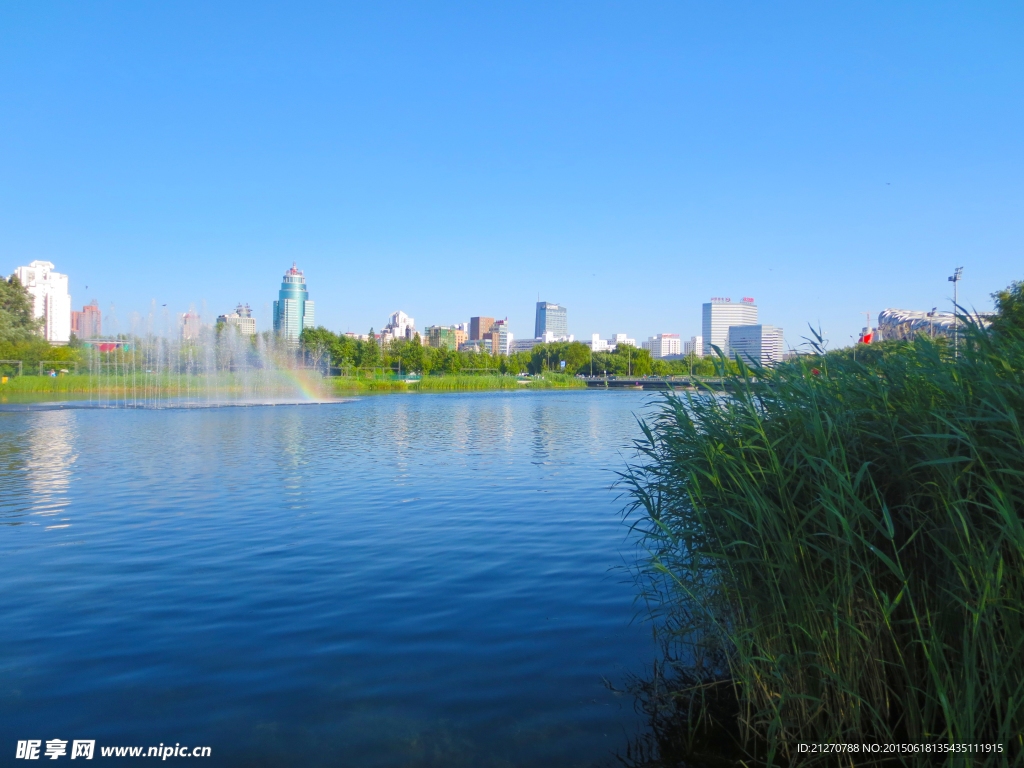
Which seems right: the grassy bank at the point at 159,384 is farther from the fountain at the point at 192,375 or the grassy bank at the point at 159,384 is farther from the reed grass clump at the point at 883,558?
the reed grass clump at the point at 883,558

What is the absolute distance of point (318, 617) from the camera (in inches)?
313

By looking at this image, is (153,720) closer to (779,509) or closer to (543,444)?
(779,509)

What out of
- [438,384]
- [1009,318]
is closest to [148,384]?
[438,384]

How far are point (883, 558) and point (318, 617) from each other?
6301 millimetres

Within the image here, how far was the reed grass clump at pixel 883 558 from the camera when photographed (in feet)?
13.2

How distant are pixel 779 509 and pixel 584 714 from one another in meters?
2.57

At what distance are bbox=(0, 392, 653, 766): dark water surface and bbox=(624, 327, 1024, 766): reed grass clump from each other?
5.23 ft

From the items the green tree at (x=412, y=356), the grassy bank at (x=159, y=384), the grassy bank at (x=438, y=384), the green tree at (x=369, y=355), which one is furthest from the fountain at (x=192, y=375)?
the green tree at (x=412, y=356)

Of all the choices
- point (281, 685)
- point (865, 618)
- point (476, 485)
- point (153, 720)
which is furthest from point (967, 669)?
point (476, 485)

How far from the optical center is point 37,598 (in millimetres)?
8453

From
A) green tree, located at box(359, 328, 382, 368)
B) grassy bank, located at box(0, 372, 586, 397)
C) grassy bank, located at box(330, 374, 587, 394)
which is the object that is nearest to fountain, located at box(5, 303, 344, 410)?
grassy bank, located at box(0, 372, 586, 397)

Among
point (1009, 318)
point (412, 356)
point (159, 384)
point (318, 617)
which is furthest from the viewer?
point (412, 356)

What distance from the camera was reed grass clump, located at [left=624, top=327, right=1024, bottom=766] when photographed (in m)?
4.04

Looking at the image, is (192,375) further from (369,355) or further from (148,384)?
(369,355)
